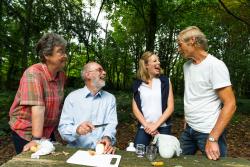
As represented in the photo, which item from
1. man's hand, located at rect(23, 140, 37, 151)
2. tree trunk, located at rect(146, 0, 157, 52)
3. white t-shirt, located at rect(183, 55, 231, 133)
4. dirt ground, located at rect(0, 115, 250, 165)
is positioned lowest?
dirt ground, located at rect(0, 115, 250, 165)

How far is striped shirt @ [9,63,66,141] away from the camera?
3479 millimetres

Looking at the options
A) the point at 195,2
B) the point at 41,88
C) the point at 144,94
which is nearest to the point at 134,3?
the point at 195,2

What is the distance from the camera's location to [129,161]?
3104 mm

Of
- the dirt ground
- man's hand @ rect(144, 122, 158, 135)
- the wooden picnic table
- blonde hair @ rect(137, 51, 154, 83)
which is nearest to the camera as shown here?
the wooden picnic table

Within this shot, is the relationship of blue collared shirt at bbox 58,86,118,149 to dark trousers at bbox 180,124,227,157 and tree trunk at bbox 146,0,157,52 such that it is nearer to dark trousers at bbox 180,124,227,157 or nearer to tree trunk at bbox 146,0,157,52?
dark trousers at bbox 180,124,227,157

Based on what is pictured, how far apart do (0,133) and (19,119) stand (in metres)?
5.22

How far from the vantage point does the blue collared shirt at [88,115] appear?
383 centimetres

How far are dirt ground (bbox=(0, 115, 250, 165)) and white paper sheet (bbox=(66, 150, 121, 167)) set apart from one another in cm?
416

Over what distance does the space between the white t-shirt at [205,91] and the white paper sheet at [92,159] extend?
1.00m

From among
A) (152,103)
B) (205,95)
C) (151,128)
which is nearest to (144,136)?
(151,128)

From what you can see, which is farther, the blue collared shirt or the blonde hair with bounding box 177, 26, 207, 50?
the blue collared shirt

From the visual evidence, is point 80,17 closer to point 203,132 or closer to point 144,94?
point 144,94

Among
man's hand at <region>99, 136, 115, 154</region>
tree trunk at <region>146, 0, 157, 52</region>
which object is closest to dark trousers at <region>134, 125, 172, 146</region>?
man's hand at <region>99, 136, 115, 154</region>

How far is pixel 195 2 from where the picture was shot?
1658cm
